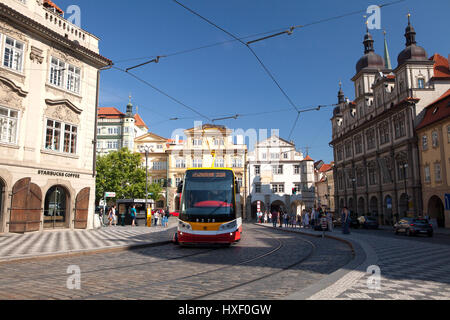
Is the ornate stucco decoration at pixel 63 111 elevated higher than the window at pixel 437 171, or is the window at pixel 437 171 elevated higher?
the ornate stucco decoration at pixel 63 111

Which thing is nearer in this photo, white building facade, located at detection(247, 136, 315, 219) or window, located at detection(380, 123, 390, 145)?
window, located at detection(380, 123, 390, 145)

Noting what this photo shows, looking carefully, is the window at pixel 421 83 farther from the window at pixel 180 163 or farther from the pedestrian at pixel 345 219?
the window at pixel 180 163

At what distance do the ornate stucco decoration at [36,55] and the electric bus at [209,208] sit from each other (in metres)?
12.6

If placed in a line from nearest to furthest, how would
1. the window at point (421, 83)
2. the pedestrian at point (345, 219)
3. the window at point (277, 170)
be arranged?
the pedestrian at point (345, 219) → the window at point (421, 83) → the window at point (277, 170)

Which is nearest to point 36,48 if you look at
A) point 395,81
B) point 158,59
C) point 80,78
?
point 80,78

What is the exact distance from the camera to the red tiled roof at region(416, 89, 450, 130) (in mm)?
35166

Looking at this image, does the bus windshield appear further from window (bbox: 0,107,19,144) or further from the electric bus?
window (bbox: 0,107,19,144)

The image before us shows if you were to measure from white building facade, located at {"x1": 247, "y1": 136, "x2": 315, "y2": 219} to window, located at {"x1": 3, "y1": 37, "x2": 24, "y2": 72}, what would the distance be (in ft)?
159

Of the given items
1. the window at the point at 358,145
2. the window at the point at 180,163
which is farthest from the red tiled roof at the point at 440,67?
the window at the point at 180,163

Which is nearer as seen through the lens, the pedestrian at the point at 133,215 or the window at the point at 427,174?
the pedestrian at the point at 133,215

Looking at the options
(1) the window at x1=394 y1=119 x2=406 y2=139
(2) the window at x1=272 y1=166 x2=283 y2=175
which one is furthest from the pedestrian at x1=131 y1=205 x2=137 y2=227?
(2) the window at x1=272 y1=166 x2=283 y2=175

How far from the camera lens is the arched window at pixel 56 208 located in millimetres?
21484

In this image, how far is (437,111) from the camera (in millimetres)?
36844

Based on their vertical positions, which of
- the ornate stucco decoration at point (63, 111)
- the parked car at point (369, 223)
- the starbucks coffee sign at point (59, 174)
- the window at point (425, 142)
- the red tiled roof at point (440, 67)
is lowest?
the parked car at point (369, 223)
